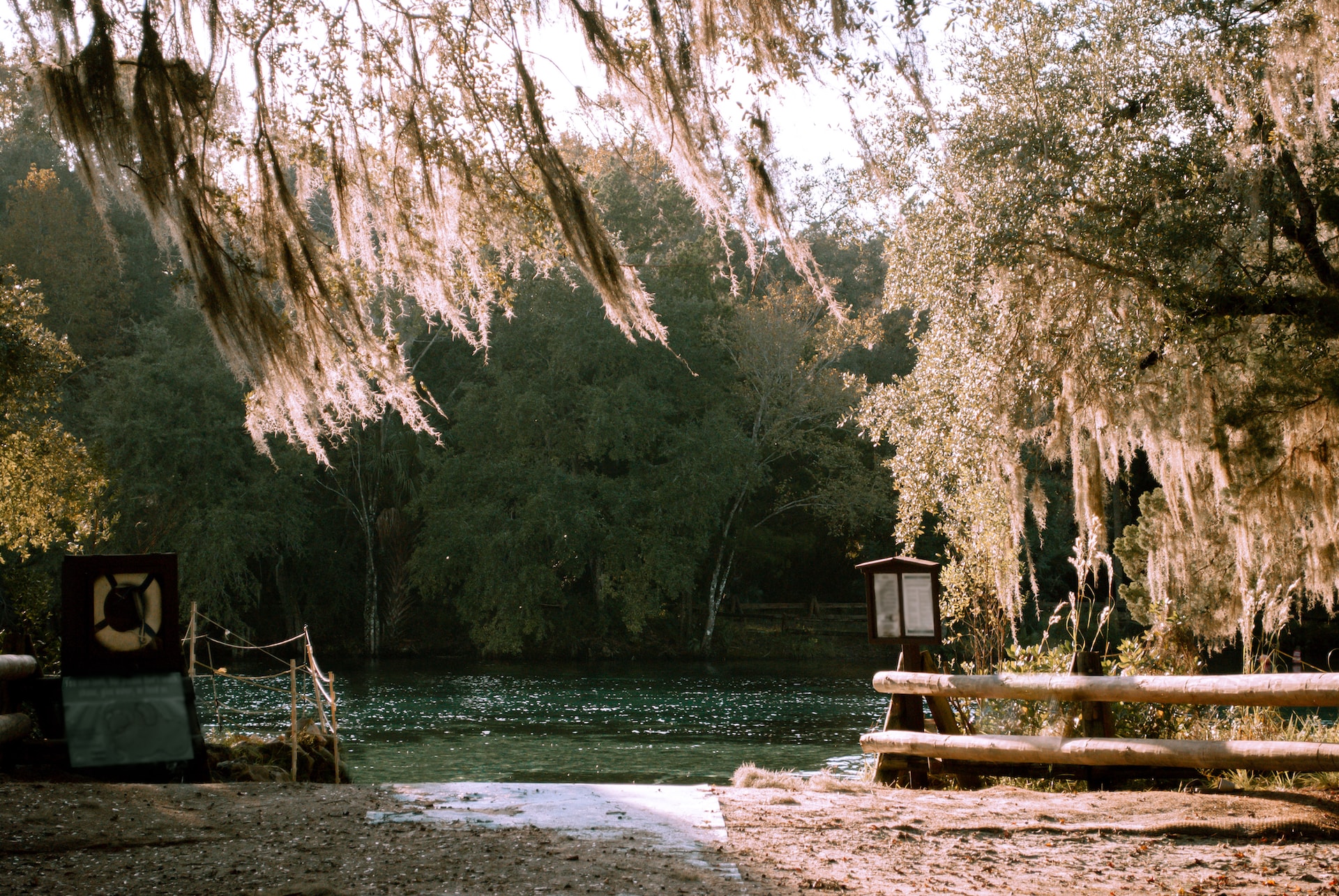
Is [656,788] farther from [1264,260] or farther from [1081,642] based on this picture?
[1264,260]

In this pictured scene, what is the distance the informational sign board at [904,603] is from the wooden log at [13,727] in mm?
4661

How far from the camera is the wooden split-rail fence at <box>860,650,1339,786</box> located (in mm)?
4367

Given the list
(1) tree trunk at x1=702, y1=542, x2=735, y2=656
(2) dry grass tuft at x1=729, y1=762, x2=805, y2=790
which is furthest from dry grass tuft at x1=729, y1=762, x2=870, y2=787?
(1) tree trunk at x1=702, y1=542, x2=735, y2=656

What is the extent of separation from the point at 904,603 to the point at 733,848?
7.78 feet

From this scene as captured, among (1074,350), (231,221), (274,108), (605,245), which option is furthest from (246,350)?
(1074,350)

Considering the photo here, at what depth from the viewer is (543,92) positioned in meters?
5.19

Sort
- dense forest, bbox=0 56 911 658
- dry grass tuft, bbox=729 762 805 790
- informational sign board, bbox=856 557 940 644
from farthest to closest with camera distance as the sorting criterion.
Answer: dense forest, bbox=0 56 911 658 < informational sign board, bbox=856 557 940 644 < dry grass tuft, bbox=729 762 805 790

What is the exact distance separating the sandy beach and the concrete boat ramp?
67 millimetres

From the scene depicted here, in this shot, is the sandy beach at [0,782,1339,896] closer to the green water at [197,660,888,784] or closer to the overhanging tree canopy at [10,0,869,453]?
the overhanging tree canopy at [10,0,869,453]

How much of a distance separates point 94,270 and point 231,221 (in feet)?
79.7

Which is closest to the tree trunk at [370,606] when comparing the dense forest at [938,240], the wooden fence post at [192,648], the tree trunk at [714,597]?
the dense forest at [938,240]

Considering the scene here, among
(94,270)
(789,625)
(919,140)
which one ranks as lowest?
(789,625)

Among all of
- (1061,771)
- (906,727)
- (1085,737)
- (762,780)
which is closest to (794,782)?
(762,780)

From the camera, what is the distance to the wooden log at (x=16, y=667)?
5.92 m
